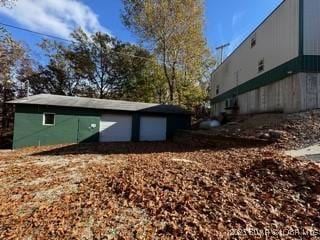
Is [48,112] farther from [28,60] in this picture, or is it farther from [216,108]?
[216,108]

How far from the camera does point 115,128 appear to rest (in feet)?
54.1

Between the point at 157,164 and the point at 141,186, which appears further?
the point at 157,164

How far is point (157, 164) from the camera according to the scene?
7.44 meters

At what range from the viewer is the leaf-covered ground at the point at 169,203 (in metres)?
3.58

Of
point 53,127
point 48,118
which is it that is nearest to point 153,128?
point 53,127

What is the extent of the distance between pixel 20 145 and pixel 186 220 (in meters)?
13.1

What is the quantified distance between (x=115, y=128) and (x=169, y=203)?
40.9 feet

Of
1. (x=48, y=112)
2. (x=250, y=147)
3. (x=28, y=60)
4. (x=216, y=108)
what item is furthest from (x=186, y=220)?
(x=28, y=60)

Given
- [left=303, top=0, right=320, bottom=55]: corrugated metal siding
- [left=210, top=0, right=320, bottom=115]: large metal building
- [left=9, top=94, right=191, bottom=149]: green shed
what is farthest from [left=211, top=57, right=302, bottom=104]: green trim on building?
[left=9, top=94, right=191, bottom=149]: green shed

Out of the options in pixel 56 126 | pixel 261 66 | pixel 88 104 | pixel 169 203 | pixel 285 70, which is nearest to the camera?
pixel 169 203

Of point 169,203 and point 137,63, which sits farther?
point 137,63

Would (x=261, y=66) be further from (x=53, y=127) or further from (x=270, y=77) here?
(x=53, y=127)

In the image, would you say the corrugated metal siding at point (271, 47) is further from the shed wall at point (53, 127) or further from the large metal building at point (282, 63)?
the shed wall at point (53, 127)

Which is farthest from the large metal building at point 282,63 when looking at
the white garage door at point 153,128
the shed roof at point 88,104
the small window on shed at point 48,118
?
the small window on shed at point 48,118
